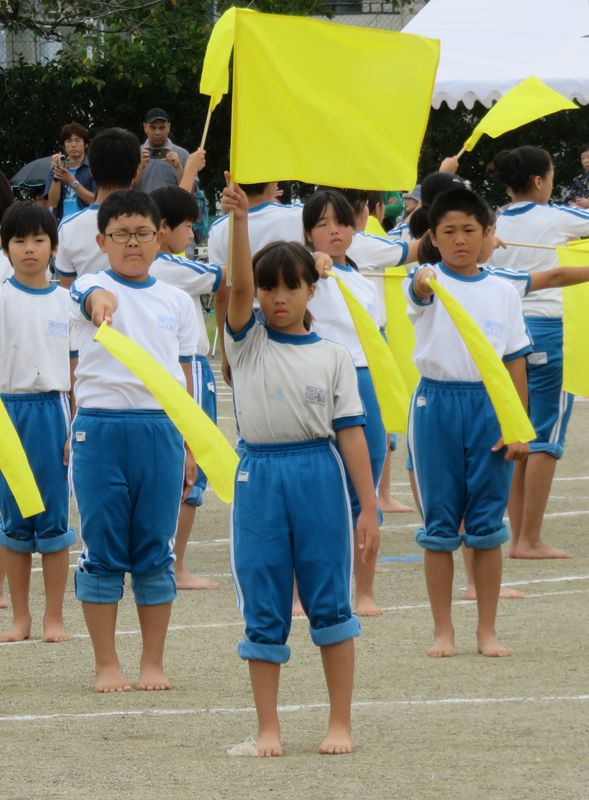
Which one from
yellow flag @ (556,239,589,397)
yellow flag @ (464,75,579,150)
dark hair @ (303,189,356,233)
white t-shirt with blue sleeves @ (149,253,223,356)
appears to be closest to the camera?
dark hair @ (303,189,356,233)

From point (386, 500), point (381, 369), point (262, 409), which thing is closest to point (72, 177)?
point (386, 500)

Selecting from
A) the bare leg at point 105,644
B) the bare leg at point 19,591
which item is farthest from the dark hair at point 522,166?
the bare leg at point 105,644

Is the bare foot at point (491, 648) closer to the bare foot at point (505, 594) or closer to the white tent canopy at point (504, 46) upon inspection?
the bare foot at point (505, 594)

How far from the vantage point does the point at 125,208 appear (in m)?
6.01

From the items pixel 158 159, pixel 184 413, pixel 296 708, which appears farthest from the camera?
pixel 158 159

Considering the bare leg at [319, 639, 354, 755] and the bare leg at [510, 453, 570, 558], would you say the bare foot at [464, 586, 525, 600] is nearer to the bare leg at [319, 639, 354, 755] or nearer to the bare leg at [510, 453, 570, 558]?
the bare leg at [510, 453, 570, 558]

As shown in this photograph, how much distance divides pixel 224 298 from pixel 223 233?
0.54 metres

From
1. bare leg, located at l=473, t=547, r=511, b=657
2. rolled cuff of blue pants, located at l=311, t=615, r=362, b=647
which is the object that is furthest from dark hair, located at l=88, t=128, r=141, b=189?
rolled cuff of blue pants, located at l=311, t=615, r=362, b=647

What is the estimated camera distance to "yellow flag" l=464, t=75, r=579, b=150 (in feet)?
27.7

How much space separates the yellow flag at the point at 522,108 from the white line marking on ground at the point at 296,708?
131 inches

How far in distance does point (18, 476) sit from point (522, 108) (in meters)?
3.94

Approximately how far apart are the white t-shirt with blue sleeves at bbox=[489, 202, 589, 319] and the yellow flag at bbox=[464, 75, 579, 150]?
446 mm

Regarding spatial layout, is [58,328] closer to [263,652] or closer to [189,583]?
[189,583]

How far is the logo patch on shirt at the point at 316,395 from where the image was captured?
16.5 ft
